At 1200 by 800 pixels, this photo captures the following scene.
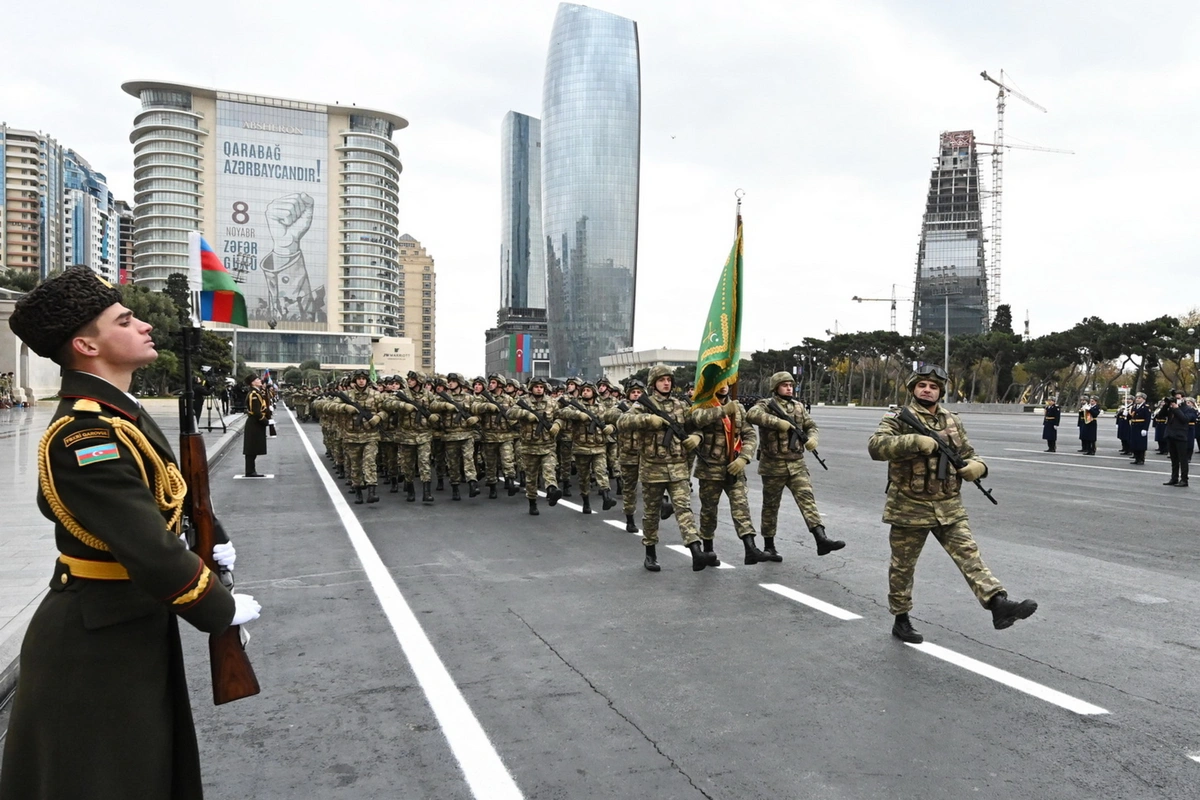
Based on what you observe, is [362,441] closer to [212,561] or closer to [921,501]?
[921,501]

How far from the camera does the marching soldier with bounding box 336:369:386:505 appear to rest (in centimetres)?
1292

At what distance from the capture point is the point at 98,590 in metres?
2.29

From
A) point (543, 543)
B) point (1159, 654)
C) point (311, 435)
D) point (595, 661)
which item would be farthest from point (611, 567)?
point (311, 435)

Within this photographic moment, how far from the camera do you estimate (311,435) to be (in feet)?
102

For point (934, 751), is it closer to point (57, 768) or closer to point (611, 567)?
point (57, 768)

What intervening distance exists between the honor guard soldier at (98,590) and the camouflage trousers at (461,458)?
439 inches

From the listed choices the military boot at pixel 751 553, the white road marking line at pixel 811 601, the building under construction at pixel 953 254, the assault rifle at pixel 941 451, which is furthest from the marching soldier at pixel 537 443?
the building under construction at pixel 953 254

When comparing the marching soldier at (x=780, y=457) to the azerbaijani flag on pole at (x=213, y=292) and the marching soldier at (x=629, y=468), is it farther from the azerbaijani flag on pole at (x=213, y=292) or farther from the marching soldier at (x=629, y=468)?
the azerbaijani flag on pole at (x=213, y=292)

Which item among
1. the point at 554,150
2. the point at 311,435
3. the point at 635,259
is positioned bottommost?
the point at 311,435

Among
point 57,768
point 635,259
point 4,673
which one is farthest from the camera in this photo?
point 635,259

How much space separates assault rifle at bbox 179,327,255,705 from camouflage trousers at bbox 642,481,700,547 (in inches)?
220

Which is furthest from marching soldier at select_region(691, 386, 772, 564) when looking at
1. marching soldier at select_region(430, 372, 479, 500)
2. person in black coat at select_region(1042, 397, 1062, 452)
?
person in black coat at select_region(1042, 397, 1062, 452)

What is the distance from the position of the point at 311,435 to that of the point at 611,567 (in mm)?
25415

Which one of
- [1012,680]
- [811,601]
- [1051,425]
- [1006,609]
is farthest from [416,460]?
[1051,425]
